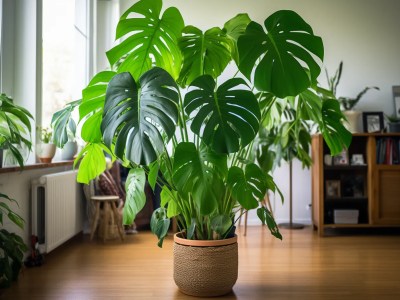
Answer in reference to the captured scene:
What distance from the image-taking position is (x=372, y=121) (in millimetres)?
4695

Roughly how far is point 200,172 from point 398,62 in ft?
12.4

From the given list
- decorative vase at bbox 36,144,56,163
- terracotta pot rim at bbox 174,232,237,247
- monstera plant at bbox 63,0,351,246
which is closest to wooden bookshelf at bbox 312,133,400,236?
monstera plant at bbox 63,0,351,246

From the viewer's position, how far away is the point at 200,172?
2107 mm

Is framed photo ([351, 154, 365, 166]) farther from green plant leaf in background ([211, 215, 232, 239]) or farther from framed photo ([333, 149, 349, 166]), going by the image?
green plant leaf in background ([211, 215, 232, 239])

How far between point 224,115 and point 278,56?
0.37 metres

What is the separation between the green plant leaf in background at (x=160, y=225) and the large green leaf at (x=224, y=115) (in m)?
0.66

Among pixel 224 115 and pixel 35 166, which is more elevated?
pixel 224 115

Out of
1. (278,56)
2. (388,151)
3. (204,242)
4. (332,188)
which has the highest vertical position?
(278,56)

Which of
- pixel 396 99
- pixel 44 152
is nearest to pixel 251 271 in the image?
pixel 44 152

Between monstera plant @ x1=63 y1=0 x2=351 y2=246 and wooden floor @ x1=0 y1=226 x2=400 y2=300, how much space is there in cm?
47

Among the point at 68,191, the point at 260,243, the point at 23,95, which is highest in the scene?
the point at 23,95

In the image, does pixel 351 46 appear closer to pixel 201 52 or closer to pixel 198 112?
pixel 201 52

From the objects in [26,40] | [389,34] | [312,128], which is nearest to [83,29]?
[26,40]

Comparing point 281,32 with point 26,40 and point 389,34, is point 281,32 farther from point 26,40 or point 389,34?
point 389,34
